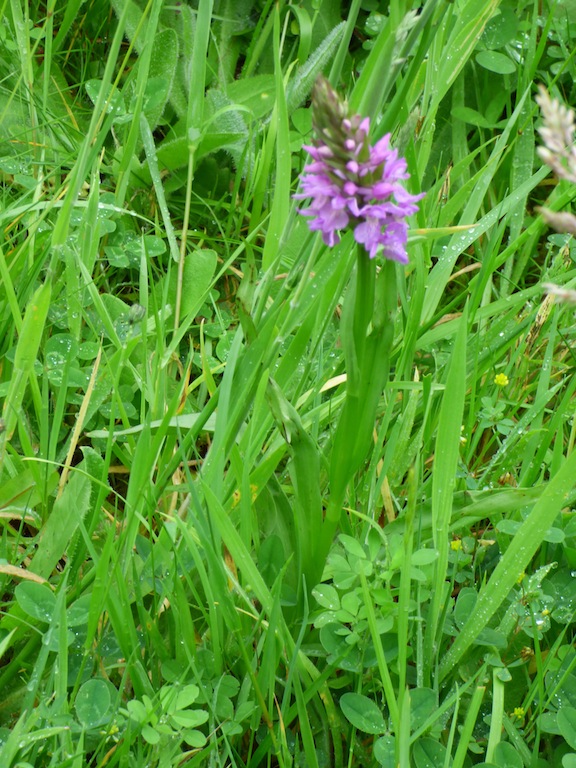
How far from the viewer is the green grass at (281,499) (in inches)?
45.2

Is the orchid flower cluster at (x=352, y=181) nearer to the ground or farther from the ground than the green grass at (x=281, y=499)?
farther from the ground

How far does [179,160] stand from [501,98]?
1053 mm

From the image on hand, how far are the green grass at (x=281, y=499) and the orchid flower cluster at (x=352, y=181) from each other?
0.10m

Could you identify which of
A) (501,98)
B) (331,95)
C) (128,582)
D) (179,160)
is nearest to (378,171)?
(331,95)

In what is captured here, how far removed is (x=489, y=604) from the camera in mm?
1246

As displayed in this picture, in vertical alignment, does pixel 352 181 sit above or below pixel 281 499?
above

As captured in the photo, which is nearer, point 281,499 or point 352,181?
point 352,181

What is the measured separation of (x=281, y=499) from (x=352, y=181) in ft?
2.15

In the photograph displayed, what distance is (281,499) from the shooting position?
4.57ft

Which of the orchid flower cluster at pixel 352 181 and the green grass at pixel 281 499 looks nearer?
the orchid flower cluster at pixel 352 181

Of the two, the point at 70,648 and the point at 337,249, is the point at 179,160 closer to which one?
the point at 337,249

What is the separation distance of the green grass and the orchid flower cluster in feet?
0.32

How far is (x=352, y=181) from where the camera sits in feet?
2.95

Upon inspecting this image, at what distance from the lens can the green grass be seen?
3.76ft
